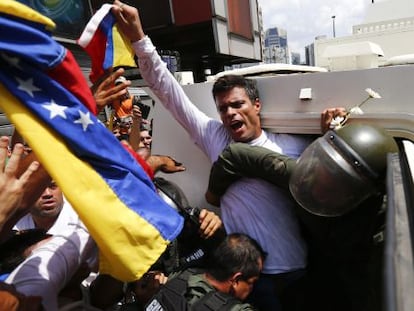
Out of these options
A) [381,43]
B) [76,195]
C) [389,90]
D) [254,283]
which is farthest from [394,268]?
[381,43]

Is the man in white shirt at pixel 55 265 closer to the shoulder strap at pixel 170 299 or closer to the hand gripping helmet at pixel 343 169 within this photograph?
the shoulder strap at pixel 170 299

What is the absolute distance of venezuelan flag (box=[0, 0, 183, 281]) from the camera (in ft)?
3.59

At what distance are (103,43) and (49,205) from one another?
0.83m

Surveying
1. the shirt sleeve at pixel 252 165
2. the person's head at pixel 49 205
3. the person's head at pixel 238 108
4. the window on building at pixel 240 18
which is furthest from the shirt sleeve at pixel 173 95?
the window on building at pixel 240 18

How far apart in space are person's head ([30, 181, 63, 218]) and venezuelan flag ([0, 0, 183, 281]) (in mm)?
801

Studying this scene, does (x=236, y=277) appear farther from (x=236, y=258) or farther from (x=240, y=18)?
(x=240, y=18)

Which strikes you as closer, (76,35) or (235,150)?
(235,150)

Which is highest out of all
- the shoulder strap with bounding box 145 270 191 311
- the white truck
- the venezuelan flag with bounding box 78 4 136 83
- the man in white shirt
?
the venezuelan flag with bounding box 78 4 136 83

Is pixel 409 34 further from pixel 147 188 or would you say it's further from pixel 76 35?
pixel 76 35

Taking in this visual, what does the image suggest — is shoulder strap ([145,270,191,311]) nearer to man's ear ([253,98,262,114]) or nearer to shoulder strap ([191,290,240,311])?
shoulder strap ([191,290,240,311])

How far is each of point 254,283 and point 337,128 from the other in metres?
0.82

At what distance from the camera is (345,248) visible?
175 centimetres

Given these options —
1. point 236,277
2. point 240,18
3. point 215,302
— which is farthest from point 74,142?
point 240,18

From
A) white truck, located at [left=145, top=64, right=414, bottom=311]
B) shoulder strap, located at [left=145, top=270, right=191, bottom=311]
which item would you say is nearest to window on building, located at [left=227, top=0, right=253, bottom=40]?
white truck, located at [left=145, top=64, right=414, bottom=311]
